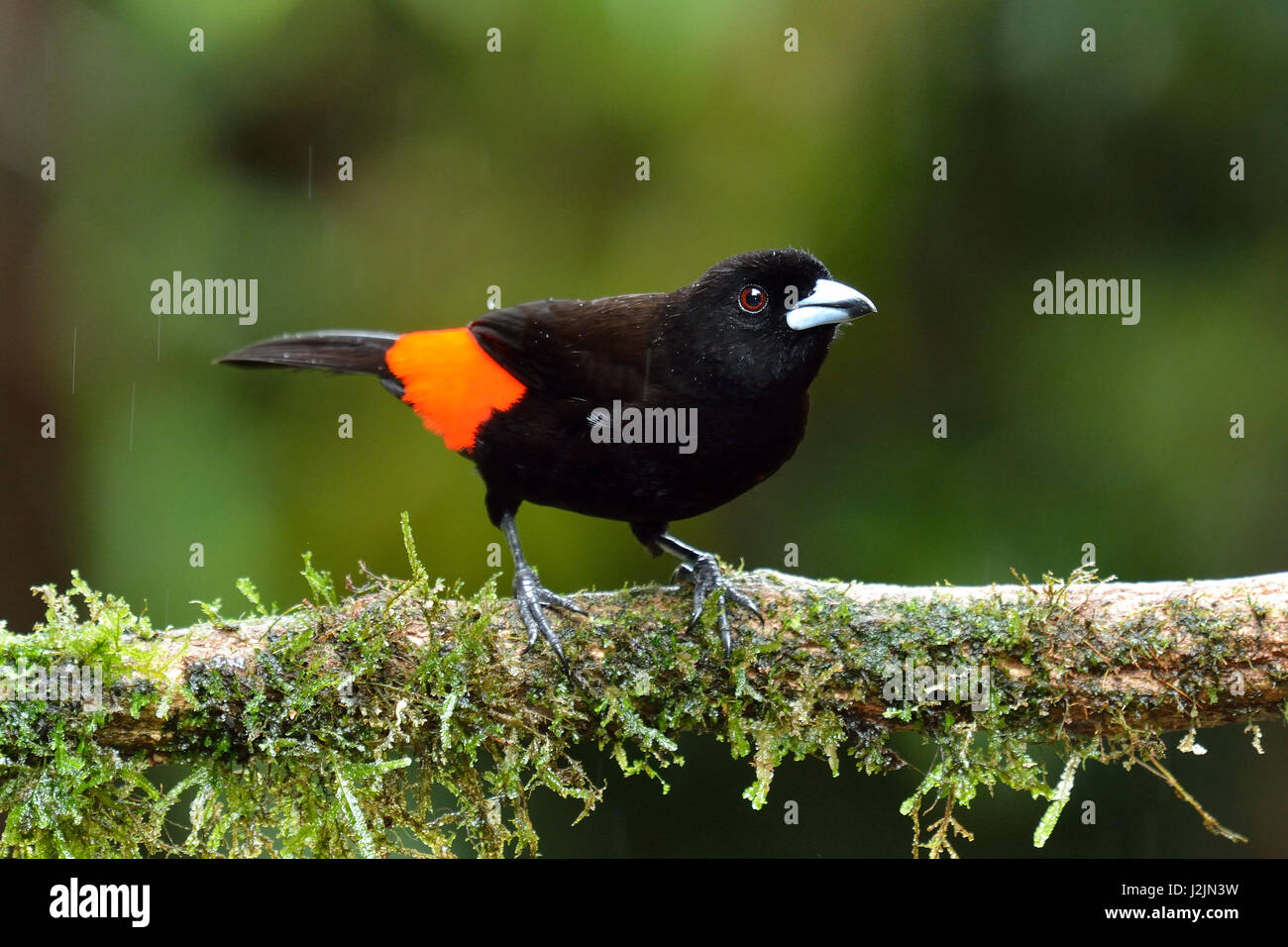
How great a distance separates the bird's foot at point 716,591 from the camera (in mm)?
2543

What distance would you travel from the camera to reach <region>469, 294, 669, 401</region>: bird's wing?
2.86 metres

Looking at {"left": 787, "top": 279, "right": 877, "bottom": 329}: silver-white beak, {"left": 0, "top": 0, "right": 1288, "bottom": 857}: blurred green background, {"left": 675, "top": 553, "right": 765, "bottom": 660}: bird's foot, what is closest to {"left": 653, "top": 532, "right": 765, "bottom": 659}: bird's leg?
{"left": 675, "top": 553, "right": 765, "bottom": 660}: bird's foot

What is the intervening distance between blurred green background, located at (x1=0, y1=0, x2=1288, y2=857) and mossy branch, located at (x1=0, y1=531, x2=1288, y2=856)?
1.56 meters

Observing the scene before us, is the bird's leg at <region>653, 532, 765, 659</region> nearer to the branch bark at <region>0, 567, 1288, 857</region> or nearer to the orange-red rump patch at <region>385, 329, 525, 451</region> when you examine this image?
the branch bark at <region>0, 567, 1288, 857</region>

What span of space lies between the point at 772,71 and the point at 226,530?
279 centimetres

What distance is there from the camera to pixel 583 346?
297 cm

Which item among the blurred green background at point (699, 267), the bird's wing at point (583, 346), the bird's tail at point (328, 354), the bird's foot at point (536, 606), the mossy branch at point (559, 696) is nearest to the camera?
the mossy branch at point (559, 696)

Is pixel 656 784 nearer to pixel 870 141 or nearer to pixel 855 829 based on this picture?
pixel 855 829

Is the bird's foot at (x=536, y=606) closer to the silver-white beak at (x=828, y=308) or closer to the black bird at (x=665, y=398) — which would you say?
the black bird at (x=665, y=398)

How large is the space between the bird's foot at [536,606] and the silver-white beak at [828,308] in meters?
0.90

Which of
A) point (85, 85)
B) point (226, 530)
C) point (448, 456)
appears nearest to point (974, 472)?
point (448, 456)

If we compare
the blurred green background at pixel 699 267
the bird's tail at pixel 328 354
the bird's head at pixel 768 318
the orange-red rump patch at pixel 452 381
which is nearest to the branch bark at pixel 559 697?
the bird's head at pixel 768 318

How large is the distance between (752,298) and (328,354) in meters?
1.43

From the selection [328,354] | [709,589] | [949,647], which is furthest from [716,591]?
[328,354]
